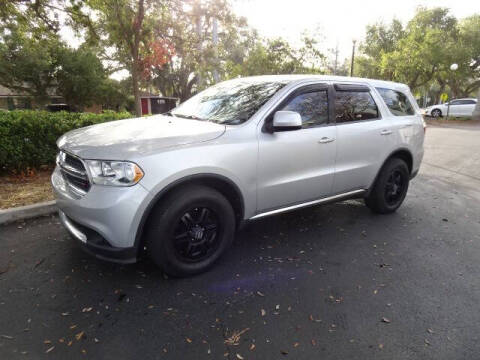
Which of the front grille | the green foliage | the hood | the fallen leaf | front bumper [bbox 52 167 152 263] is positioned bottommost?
the fallen leaf

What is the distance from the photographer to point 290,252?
3.52 m

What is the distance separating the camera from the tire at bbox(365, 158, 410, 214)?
173 inches

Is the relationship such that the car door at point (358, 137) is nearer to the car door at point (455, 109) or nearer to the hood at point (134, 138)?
the hood at point (134, 138)

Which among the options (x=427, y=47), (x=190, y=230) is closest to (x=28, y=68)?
(x=190, y=230)

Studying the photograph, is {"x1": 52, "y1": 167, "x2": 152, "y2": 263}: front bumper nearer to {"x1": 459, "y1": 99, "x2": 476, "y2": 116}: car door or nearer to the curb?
the curb

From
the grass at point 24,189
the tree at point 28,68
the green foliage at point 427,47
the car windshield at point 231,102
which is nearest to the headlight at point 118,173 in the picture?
the car windshield at point 231,102

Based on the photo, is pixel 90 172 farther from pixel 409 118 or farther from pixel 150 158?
pixel 409 118

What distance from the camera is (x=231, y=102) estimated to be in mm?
3586

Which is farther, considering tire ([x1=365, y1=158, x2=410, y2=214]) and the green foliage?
the green foliage

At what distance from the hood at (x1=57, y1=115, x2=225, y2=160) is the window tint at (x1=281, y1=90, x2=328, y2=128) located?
0.87 meters

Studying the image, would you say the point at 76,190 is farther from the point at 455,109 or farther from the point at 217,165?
the point at 455,109

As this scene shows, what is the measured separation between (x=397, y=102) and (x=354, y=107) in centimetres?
102

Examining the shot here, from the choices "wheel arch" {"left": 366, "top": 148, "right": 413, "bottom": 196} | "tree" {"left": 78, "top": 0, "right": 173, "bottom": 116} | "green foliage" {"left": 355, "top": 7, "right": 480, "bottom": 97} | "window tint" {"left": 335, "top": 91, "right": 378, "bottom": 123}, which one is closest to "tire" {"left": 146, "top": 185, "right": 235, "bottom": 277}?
"window tint" {"left": 335, "top": 91, "right": 378, "bottom": 123}

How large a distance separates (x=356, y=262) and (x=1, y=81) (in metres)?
30.7
